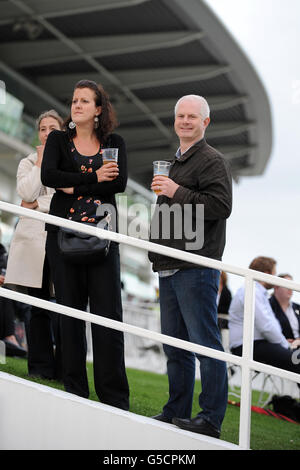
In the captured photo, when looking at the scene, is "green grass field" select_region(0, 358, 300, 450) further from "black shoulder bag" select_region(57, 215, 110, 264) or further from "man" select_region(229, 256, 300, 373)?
"black shoulder bag" select_region(57, 215, 110, 264)

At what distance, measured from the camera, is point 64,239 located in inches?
177

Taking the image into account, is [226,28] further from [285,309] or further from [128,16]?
[285,309]

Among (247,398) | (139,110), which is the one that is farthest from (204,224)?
(139,110)

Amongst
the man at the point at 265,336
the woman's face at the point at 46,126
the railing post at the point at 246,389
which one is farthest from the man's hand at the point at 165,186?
the man at the point at 265,336

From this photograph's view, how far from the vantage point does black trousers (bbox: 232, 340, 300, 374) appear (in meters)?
6.96

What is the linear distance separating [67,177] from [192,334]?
1201 mm

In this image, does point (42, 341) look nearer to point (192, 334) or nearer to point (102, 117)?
point (192, 334)

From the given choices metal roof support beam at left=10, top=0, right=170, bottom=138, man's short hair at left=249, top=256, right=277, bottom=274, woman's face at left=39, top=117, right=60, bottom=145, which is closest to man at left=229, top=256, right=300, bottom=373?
man's short hair at left=249, top=256, right=277, bottom=274

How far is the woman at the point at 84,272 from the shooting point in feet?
15.0

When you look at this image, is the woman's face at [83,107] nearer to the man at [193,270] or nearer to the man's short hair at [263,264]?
the man at [193,270]

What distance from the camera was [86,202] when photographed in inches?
184

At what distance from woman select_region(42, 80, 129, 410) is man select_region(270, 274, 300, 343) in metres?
3.59
